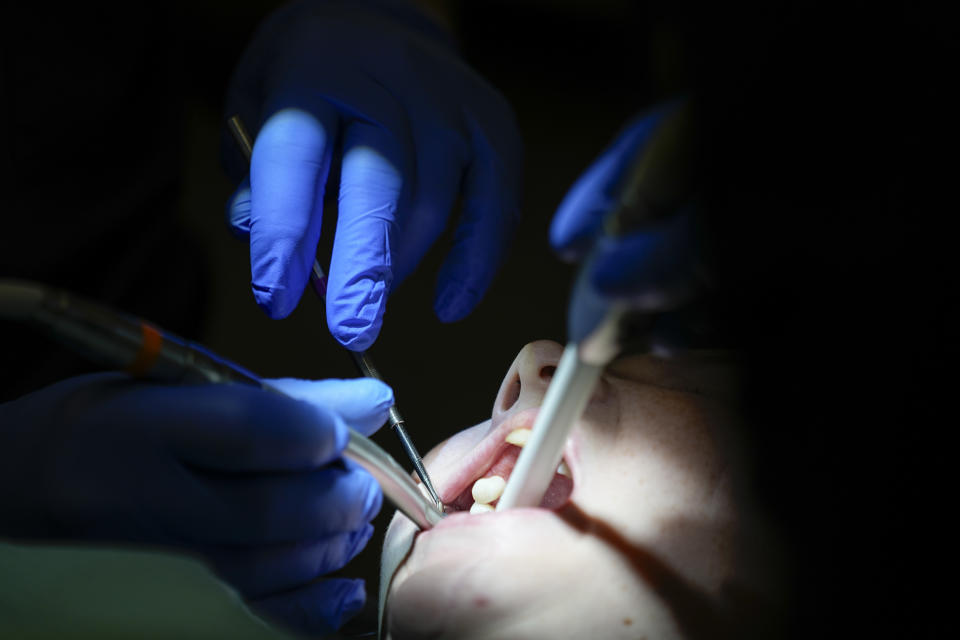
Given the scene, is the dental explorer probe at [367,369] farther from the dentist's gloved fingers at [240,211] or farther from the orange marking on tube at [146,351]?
the orange marking on tube at [146,351]

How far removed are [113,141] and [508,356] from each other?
1018 millimetres

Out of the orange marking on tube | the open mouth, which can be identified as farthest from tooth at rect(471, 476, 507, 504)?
the orange marking on tube

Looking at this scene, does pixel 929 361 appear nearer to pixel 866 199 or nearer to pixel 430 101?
pixel 866 199

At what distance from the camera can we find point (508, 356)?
48.6 inches

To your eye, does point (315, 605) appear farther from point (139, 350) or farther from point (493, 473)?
point (139, 350)

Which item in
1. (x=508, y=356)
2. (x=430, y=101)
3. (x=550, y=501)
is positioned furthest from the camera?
(x=430, y=101)

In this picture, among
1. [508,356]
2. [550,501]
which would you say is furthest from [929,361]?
[508,356]

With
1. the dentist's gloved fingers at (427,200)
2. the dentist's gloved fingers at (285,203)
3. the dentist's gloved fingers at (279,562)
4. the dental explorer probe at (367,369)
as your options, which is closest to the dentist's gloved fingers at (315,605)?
the dentist's gloved fingers at (279,562)

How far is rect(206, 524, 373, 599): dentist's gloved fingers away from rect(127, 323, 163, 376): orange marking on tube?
0.83ft

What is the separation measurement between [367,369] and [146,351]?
523mm

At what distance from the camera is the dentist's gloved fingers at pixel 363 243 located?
1.15 meters

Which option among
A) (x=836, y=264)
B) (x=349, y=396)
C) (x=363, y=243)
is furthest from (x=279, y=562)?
(x=836, y=264)

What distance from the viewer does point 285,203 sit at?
3.82ft

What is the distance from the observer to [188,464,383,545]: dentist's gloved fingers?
0.83m
